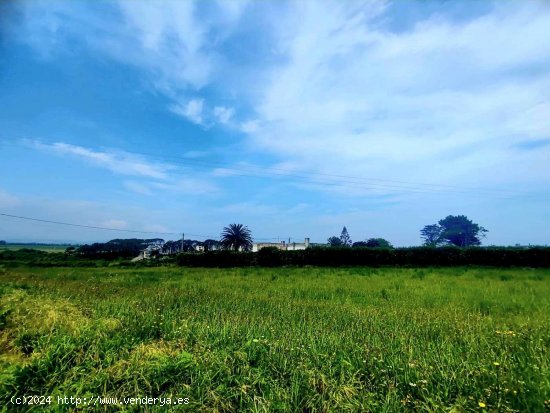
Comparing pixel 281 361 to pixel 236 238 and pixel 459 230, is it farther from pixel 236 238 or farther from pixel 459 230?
pixel 459 230

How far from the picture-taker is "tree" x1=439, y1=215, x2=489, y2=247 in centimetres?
8940

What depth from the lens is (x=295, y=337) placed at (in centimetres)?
507

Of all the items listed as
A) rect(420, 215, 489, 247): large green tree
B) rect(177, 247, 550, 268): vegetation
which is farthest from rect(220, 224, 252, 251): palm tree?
rect(420, 215, 489, 247): large green tree

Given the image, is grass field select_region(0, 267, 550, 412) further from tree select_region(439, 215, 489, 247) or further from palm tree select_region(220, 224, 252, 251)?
tree select_region(439, 215, 489, 247)

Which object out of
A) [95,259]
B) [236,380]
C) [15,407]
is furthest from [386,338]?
[95,259]

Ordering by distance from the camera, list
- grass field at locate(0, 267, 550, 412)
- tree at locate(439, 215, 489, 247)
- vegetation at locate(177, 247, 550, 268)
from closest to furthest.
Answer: grass field at locate(0, 267, 550, 412), vegetation at locate(177, 247, 550, 268), tree at locate(439, 215, 489, 247)

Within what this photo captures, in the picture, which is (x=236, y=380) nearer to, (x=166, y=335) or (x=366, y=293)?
(x=166, y=335)

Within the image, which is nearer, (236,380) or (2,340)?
(236,380)

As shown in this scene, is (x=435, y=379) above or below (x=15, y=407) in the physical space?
above

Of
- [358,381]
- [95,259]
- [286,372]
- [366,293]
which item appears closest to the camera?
[358,381]

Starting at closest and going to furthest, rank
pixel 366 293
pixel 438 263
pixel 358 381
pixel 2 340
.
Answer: pixel 358 381, pixel 2 340, pixel 366 293, pixel 438 263

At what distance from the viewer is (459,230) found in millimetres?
95812

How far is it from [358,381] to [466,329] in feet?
10.7

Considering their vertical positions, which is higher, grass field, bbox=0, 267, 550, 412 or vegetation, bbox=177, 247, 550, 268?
vegetation, bbox=177, 247, 550, 268
